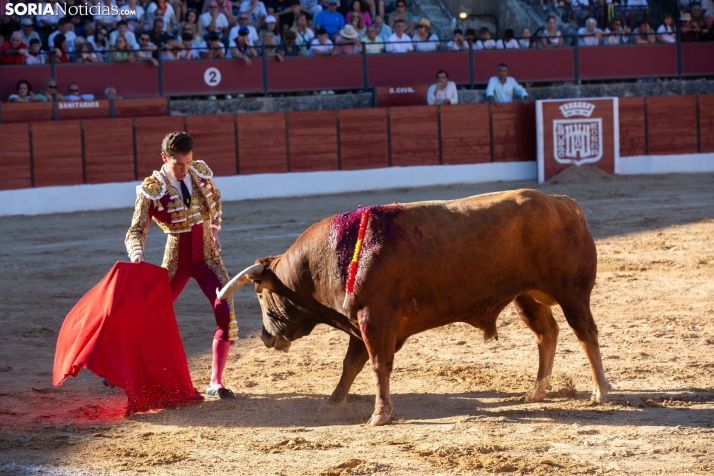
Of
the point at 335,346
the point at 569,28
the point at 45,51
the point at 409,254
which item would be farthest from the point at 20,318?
the point at 569,28

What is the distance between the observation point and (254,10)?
1331cm

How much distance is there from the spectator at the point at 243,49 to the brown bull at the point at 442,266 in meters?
8.99

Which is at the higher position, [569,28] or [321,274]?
[569,28]

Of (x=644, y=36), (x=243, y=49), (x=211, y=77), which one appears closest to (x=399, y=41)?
(x=243, y=49)

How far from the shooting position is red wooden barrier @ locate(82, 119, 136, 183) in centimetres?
1185

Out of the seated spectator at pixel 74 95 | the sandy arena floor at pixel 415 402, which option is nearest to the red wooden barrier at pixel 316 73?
the seated spectator at pixel 74 95

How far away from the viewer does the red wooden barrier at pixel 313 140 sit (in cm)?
1259

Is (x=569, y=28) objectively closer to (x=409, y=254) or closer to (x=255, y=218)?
(x=255, y=218)

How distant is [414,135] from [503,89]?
1.51 meters

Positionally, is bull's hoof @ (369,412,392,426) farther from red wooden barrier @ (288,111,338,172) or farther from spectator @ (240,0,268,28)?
spectator @ (240,0,268,28)

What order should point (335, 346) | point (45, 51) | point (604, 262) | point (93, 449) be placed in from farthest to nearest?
point (45, 51) < point (604, 262) < point (335, 346) < point (93, 449)

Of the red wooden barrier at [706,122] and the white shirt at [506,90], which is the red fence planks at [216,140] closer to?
the white shirt at [506,90]

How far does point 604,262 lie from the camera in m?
7.29

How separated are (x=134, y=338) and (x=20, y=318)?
2.30 m
